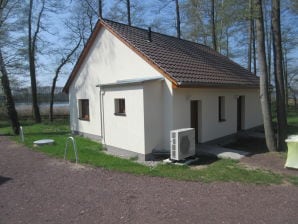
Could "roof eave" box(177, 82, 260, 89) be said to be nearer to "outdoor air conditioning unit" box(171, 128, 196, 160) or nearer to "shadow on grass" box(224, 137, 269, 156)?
"outdoor air conditioning unit" box(171, 128, 196, 160)

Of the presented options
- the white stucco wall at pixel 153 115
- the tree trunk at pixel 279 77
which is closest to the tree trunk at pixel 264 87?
the tree trunk at pixel 279 77

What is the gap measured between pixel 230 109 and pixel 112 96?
18.8ft

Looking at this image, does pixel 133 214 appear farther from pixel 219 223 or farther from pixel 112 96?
pixel 112 96

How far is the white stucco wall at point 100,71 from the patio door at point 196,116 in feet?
7.01

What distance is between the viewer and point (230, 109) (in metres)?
11.6

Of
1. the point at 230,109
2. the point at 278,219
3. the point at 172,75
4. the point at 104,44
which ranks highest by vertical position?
the point at 104,44

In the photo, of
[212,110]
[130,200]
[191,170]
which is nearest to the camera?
[130,200]

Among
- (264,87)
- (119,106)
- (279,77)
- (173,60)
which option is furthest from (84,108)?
(279,77)

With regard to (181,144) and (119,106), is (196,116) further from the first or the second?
(119,106)

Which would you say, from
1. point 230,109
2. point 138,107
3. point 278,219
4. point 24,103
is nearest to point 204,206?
point 278,219

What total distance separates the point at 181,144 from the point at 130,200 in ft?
10.3

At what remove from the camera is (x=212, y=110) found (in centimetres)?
1048

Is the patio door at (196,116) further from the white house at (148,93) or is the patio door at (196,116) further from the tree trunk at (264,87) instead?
the tree trunk at (264,87)

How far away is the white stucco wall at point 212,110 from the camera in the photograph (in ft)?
29.1
